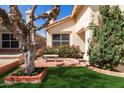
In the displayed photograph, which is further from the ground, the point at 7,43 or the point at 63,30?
the point at 63,30

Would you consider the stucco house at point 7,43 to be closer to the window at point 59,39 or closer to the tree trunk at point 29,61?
the window at point 59,39

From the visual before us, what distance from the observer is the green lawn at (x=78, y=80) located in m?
9.23

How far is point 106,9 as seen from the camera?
42.5 feet

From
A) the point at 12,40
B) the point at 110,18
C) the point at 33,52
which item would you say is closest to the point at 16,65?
the point at 33,52

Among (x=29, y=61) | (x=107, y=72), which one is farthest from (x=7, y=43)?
(x=107, y=72)

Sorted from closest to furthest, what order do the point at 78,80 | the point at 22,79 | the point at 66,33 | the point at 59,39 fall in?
the point at 22,79
the point at 78,80
the point at 66,33
the point at 59,39

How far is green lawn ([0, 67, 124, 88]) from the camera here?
9227mm

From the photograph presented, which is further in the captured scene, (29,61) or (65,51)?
(65,51)

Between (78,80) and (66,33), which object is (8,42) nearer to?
(66,33)

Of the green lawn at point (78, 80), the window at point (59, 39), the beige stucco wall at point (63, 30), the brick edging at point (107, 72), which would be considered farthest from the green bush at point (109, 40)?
the window at point (59, 39)

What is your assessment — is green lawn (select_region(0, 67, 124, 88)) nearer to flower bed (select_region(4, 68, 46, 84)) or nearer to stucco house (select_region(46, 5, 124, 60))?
flower bed (select_region(4, 68, 46, 84))

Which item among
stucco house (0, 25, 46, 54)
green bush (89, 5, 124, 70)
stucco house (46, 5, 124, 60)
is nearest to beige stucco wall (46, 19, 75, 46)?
stucco house (46, 5, 124, 60)

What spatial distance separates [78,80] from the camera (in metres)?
10.2
